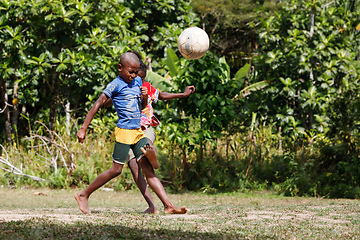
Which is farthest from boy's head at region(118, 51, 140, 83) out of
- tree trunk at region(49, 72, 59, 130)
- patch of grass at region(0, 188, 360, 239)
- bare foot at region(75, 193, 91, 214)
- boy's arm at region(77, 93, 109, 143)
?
tree trunk at region(49, 72, 59, 130)

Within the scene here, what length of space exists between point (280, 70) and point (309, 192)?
13.8ft

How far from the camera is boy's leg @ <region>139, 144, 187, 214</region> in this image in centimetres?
550

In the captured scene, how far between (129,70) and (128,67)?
1.5 inches

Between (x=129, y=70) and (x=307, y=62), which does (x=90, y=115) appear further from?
(x=307, y=62)

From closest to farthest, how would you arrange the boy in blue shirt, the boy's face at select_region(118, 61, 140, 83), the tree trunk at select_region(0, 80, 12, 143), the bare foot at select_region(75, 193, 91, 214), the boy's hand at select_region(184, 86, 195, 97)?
the boy in blue shirt
the boy's face at select_region(118, 61, 140, 83)
the bare foot at select_region(75, 193, 91, 214)
the boy's hand at select_region(184, 86, 195, 97)
the tree trunk at select_region(0, 80, 12, 143)

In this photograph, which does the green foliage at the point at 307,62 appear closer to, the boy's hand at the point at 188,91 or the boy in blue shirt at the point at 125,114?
the boy's hand at the point at 188,91

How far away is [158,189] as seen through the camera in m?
5.51

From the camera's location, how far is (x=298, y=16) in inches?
482

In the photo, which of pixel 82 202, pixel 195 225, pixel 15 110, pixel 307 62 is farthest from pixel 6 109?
pixel 195 225

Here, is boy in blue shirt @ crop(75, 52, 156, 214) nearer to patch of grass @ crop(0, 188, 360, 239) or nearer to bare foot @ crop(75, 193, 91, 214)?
bare foot @ crop(75, 193, 91, 214)

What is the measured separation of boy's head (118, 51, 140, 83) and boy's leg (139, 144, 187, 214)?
3.38ft

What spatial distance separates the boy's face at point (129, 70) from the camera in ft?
17.8

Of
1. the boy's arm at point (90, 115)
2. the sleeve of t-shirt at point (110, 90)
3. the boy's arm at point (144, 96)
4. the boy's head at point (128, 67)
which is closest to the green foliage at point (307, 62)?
the boy's arm at point (144, 96)

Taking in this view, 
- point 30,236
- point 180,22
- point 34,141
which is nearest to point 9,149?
point 34,141
